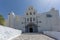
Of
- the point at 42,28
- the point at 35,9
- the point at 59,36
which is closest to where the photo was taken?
the point at 59,36

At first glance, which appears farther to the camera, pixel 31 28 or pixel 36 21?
pixel 31 28

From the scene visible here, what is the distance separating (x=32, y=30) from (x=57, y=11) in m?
8.94

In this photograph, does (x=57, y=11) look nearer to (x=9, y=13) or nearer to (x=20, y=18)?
(x=20, y=18)

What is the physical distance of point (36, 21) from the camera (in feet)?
106

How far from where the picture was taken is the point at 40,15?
32438 millimetres

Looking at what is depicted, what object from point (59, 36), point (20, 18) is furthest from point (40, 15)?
point (59, 36)

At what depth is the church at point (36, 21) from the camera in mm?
31797

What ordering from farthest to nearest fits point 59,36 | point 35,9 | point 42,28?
point 35,9 < point 42,28 < point 59,36

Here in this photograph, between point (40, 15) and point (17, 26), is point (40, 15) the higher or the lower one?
the higher one

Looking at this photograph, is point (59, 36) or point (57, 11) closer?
point (59, 36)

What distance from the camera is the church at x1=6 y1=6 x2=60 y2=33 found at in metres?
31.8

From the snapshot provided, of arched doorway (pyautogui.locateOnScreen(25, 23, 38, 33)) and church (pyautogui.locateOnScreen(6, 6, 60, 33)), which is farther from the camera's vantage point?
arched doorway (pyautogui.locateOnScreen(25, 23, 38, 33))

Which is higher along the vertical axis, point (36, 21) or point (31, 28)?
point (36, 21)

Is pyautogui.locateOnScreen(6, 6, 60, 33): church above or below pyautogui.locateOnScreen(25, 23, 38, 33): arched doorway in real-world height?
above
